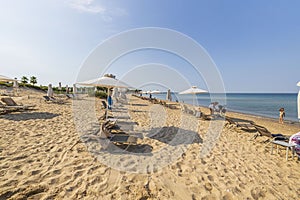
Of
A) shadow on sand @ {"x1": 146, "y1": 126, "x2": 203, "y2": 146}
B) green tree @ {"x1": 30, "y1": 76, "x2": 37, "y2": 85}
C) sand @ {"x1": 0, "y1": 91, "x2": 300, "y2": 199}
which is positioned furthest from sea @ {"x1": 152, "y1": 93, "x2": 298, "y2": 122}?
green tree @ {"x1": 30, "y1": 76, "x2": 37, "y2": 85}

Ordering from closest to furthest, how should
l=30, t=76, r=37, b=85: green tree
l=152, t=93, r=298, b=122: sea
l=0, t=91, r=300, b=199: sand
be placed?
l=0, t=91, r=300, b=199: sand, l=152, t=93, r=298, b=122: sea, l=30, t=76, r=37, b=85: green tree

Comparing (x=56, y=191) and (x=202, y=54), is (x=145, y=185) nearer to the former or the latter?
(x=56, y=191)

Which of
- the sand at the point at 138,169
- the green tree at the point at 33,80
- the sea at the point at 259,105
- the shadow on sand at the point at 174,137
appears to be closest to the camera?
the sand at the point at 138,169

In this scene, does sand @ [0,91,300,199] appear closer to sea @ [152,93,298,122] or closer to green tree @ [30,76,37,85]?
sea @ [152,93,298,122]

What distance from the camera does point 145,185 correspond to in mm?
2396

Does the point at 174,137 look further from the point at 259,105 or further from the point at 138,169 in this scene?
the point at 259,105

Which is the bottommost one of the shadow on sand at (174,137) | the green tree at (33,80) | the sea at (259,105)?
the shadow on sand at (174,137)

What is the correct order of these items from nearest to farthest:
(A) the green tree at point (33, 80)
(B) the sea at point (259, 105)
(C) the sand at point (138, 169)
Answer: (C) the sand at point (138, 169) → (B) the sea at point (259, 105) → (A) the green tree at point (33, 80)

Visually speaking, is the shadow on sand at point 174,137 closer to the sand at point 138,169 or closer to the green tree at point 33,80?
the sand at point 138,169

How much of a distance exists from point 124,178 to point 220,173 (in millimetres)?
1927

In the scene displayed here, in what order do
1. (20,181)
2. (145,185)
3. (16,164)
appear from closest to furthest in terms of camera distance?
(20,181)
(145,185)
(16,164)

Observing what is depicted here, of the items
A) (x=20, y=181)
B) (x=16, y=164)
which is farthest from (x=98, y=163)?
(x=16, y=164)

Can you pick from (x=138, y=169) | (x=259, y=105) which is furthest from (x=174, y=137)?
(x=259, y=105)

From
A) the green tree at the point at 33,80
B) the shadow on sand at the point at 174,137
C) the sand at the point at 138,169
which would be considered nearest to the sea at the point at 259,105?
the shadow on sand at the point at 174,137
